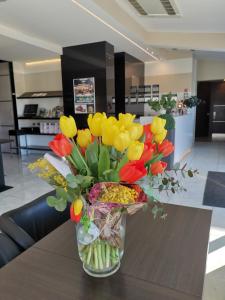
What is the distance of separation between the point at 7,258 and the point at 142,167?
85 centimetres

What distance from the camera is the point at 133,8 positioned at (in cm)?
416

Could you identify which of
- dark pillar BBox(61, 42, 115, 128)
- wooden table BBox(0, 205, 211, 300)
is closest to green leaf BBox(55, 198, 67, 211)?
wooden table BBox(0, 205, 211, 300)

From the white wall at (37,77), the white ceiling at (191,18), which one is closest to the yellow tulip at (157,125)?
the white ceiling at (191,18)

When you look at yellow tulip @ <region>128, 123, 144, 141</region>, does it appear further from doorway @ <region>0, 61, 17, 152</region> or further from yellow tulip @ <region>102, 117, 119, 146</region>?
doorway @ <region>0, 61, 17, 152</region>

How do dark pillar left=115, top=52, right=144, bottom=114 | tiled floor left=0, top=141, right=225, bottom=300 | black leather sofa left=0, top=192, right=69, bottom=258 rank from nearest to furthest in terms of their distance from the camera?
black leather sofa left=0, top=192, right=69, bottom=258 → tiled floor left=0, top=141, right=225, bottom=300 → dark pillar left=115, top=52, right=144, bottom=114

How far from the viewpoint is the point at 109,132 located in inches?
33.8

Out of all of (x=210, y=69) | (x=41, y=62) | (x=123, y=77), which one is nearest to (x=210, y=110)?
(x=210, y=69)

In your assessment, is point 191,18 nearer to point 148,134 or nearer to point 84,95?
point 84,95

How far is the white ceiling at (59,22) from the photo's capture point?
342 cm

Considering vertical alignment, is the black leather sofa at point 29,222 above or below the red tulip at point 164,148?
below

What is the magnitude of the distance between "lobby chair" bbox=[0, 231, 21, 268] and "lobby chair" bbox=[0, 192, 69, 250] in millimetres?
28

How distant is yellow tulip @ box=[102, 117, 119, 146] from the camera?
2.79 feet

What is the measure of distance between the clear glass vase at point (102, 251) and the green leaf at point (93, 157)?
21 centimetres

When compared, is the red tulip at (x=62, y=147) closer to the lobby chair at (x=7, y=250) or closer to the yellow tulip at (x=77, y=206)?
the yellow tulip at (x=77, y=206)
